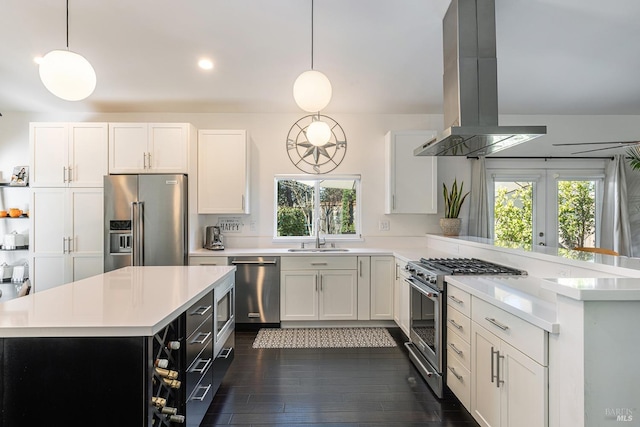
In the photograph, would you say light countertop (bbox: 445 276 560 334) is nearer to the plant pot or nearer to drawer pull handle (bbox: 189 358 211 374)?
drawer pull handle (bbox: 189 358 211 374)

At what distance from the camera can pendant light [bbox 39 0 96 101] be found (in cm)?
174

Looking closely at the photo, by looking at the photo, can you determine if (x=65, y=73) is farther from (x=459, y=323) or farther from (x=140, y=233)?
(x=459, y=323)

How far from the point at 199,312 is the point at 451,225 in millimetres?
3220

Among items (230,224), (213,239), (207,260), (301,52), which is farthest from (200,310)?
(230,224)

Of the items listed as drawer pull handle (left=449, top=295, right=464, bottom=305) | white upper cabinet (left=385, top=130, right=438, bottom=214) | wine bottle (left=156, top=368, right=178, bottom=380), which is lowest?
wine bottle (left=156, top=368, right=178, bottom=380)

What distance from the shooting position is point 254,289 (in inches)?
148

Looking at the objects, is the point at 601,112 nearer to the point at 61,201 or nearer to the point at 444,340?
the point at 444,340

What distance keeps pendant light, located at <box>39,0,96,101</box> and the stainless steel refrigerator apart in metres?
1.85

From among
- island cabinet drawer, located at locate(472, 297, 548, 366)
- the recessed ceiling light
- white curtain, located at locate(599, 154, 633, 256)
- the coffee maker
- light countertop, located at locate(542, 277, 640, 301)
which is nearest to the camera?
light countertop, located at locate(542, 277, 640, 301)

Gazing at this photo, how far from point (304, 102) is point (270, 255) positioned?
6.85 feet

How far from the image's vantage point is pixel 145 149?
12.3 feet

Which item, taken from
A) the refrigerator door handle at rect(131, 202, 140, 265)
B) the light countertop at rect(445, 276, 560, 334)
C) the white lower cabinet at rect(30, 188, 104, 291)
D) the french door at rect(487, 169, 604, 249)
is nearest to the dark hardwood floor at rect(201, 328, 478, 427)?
the light countertop at rect(445, 276, 560, 334)

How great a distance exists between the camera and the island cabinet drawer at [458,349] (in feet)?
6.51


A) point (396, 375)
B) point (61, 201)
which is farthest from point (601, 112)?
point (61, 201)
